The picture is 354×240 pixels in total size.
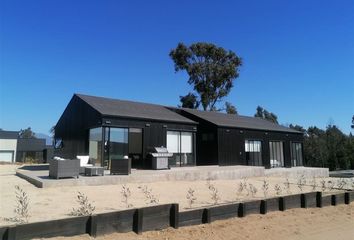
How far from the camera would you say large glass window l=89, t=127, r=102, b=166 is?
57.6ft

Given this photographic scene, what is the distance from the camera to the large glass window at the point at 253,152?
24469 mm

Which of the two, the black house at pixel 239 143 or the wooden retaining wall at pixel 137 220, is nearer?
the wooden retaining wall at pixel 137 220

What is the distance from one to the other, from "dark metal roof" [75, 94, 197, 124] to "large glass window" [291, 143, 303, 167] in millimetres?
11111

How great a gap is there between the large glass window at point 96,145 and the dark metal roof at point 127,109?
1.20 meters

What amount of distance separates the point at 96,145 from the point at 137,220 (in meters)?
12.2

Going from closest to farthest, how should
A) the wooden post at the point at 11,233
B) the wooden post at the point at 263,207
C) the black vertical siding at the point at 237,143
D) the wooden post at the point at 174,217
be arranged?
the wooden post at the point at 11,233, the wooden post at the point at 174,217, the wooden post at the point at 263,207, the black vertical siding at the point at 237,143

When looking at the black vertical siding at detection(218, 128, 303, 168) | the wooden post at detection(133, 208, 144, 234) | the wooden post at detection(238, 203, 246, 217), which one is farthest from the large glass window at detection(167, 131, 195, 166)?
the wooden post at detection(133, 208, 144, 234)

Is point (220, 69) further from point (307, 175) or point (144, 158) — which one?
point (144, 158)

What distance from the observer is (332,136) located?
47.2 meters

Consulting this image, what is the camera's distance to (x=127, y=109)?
20.2 metres

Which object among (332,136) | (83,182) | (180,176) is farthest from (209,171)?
(332,136)

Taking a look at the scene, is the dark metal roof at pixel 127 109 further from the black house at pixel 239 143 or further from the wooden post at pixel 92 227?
the wooden post at pixel 92 227

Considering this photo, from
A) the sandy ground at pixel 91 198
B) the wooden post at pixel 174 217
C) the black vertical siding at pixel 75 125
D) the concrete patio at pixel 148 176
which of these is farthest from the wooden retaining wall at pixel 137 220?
the black vertical siding at pixel 75 125

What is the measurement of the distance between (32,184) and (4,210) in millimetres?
4802
